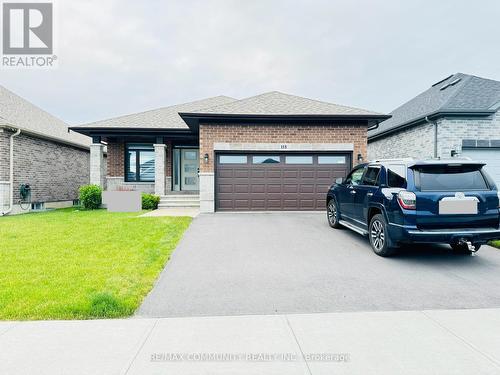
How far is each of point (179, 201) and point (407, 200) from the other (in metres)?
10.6

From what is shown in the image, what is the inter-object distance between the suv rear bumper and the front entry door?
499 inches

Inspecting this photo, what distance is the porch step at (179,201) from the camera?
1348cm

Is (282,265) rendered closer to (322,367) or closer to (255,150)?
(322,367)

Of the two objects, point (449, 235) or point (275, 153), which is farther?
point (275, 153)

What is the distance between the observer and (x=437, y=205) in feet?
16.1

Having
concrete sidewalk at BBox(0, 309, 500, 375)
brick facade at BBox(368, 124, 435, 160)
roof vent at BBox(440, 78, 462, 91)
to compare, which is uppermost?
roof vent at BBox(440, 78, 462, 91)

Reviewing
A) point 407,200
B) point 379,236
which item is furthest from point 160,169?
point 407,200

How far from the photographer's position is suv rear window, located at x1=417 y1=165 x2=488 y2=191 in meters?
5.07

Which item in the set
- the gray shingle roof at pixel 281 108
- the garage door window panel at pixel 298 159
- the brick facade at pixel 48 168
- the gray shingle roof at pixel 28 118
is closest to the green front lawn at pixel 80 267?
the garage door window panel at pixel 298 159

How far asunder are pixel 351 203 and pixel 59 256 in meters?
6.49

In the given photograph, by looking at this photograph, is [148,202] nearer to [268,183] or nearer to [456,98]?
[268,183]

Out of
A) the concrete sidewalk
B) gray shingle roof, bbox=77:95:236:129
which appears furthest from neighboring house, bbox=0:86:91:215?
the concrete sidewalk

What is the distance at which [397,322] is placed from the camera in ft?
10.4

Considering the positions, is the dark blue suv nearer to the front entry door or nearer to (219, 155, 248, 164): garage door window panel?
(219, 155, 248, 164): garage door window panel
